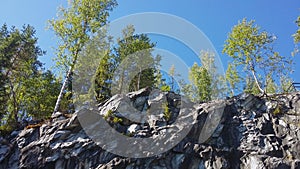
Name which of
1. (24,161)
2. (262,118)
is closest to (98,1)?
(24,161)

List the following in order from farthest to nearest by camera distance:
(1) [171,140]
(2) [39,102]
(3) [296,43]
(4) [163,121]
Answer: (3) [296,43] < (2) [39,102] < (4) [163,121] < (1) [171,140]

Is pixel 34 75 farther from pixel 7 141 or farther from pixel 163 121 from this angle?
pixel 163 121

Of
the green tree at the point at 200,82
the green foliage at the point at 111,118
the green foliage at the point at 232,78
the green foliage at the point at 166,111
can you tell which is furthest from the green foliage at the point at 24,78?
the green foliage at the point at 232,78

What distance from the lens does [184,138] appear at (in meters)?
13.8

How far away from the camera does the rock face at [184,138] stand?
42.0ft

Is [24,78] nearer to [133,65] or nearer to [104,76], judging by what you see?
[104,76]

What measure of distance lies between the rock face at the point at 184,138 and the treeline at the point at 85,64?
301cm

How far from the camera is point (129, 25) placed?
1060 inches

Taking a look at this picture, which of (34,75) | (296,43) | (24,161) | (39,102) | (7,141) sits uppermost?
(296,43)

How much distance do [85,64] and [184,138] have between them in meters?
12.3

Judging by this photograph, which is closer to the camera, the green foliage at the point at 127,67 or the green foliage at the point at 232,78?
the green foliage at the point at 127,67

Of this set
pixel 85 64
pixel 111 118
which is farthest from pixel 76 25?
pixel 111 118

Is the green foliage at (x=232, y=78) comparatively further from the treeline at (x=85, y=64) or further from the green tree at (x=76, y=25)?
the green tree at (x=76, y=25)

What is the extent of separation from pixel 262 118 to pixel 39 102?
17.2 meters
